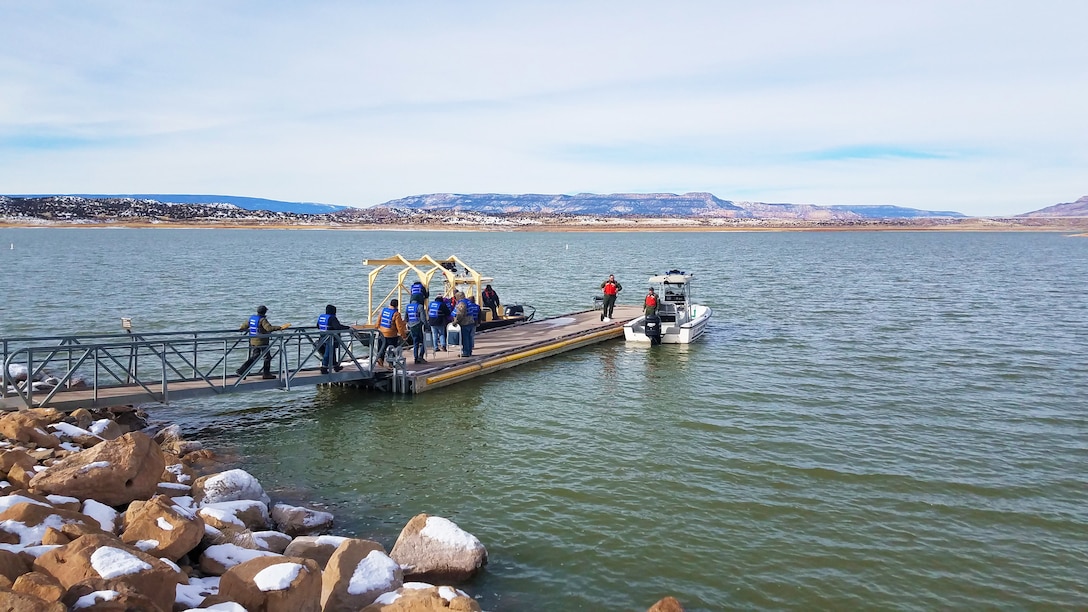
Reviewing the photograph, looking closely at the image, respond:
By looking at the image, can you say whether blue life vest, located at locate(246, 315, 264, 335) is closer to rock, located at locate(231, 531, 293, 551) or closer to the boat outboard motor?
rock, located at locate(231, 531, 293, 551)

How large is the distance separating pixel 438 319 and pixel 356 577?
13.2 meters

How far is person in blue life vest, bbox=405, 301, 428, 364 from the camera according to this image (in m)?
19.3

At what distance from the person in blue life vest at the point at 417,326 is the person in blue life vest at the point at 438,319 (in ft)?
2.26

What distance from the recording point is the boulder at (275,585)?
270 inches

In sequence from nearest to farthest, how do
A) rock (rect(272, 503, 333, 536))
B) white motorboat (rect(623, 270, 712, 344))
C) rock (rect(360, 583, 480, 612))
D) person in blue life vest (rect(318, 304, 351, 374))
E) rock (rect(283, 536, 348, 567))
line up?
rock (rect(360, 583, 480, 612)) → rock (rect(283, 536, 348, 567)) → rock (rect(272, 503, 333, 536)) → person in blue life vest (rect(318, 304, 351, 374)) → white motorboat (rect(623, 270, 712, 344))

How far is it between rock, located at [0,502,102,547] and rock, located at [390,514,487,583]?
339 cm

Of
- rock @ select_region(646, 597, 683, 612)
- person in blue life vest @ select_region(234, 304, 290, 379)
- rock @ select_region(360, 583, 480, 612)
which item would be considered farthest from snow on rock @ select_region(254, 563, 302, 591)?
person in blue life vest @ select_region(234, 304, 290, 379)

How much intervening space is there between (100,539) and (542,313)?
91.1 feet

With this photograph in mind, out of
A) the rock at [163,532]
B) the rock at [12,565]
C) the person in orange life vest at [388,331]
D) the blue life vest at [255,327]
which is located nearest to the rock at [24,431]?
the rock at [163,532]

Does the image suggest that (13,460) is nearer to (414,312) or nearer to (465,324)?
(414,312)

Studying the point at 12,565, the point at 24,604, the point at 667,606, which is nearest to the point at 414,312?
the point at 667,606

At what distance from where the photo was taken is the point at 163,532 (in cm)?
793

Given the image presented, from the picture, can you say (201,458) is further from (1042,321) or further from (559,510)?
(1042,321)

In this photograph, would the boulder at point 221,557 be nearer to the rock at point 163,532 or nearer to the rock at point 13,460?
the rock at point 163,532
